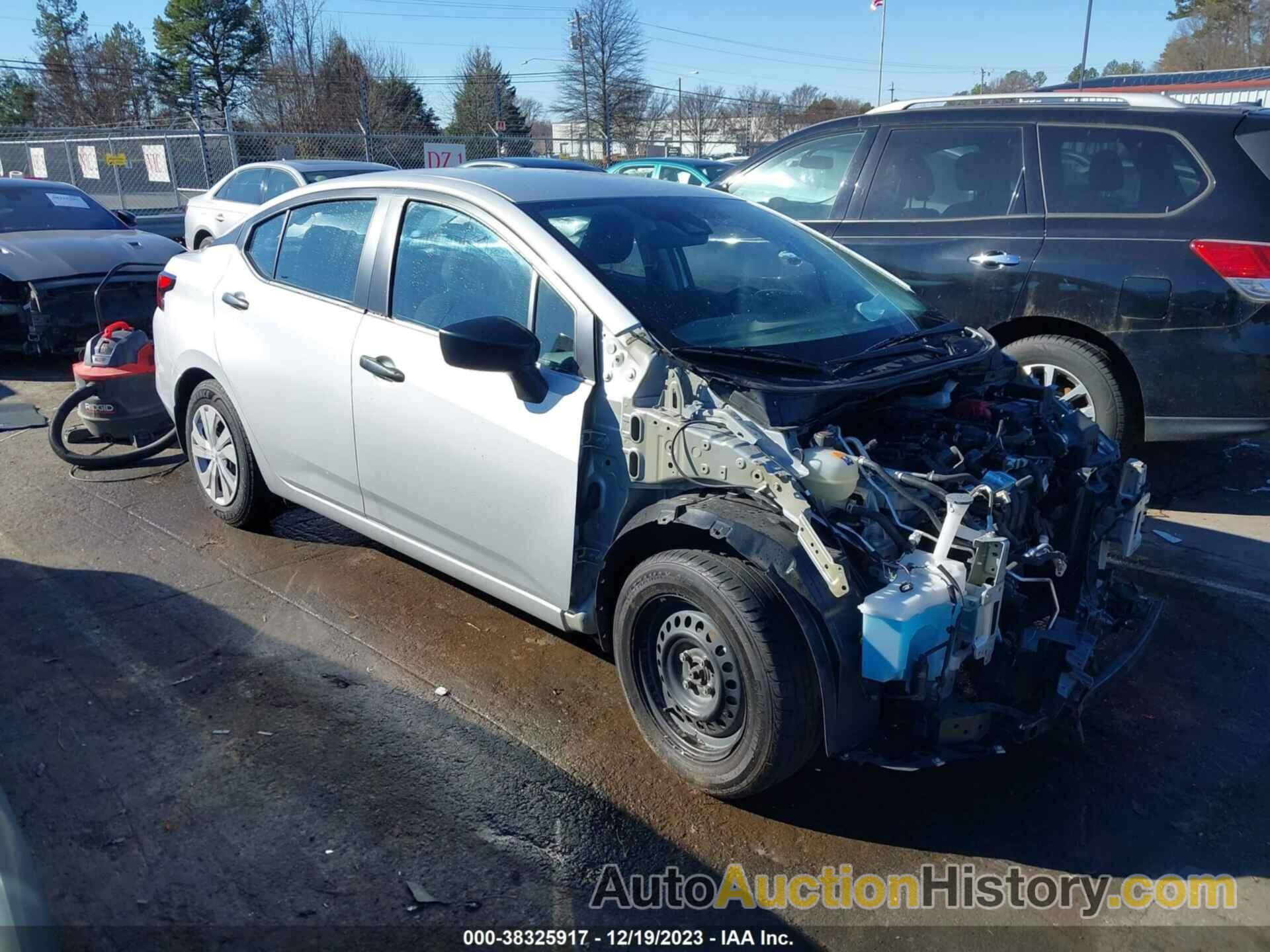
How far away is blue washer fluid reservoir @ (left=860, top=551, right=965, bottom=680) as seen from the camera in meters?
2.60

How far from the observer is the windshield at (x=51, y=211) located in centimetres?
922

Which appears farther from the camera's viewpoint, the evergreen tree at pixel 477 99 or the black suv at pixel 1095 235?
the evergreen tree at pixel 477 99

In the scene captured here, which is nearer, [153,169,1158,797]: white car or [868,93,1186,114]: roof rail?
[153,169,1158,797]: white car

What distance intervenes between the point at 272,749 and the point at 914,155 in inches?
199

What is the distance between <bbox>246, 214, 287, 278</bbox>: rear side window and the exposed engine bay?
231cm

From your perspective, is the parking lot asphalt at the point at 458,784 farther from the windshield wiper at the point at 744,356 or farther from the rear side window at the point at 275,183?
the rear side window at the point at 275,183

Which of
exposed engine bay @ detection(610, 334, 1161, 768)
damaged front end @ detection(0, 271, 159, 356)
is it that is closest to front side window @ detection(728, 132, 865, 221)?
exposed engine bay @ detection(610, 334, 1161, 768)

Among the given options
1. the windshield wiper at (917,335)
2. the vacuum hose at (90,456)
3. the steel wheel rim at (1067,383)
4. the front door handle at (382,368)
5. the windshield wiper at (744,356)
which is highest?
the windshield wiper at (744,356)

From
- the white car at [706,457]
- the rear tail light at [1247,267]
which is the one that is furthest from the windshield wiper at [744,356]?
the rear tail light at [1247,267]

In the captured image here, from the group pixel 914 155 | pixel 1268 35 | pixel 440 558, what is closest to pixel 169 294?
pixel 440 558

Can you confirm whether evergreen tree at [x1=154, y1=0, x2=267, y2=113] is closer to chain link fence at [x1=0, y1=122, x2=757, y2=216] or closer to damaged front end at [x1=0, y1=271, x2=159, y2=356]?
chain link fence at [x1=0, y1=122, x2=757, y2=216]

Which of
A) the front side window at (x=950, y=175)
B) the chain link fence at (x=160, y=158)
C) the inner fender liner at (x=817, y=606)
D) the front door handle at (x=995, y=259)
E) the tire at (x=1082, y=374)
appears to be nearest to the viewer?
the inner fender liner at (x=817, y=606)

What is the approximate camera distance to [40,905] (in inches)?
78.8

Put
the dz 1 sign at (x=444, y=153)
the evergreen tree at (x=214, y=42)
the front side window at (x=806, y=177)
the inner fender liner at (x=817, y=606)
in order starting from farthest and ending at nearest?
1. the evergreen tree at (x=214, y=42)
2. the dz 1 sign at (x=444, y=153)
3. the front side window at (x=806, y=177)
4. the inner fender liner at (x=817, y=606)
